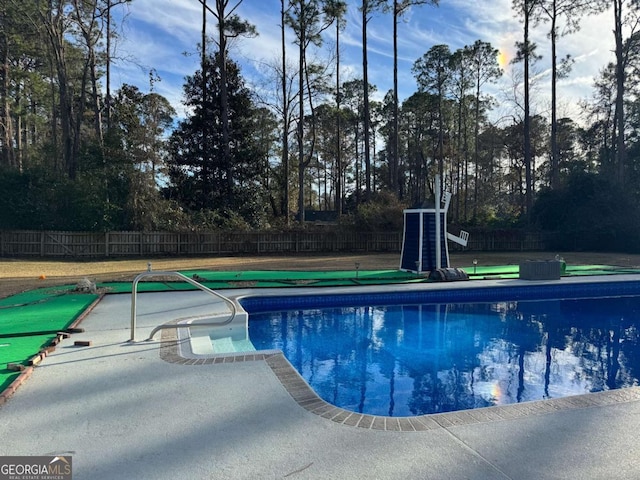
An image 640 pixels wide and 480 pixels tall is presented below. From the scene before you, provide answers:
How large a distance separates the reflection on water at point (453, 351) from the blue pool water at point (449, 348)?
15 mm

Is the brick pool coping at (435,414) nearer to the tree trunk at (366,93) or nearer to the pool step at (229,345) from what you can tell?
the pool step at (229,345)

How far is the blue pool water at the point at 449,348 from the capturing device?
174 inches

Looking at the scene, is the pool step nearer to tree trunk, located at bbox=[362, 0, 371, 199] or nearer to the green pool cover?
the green pool cover

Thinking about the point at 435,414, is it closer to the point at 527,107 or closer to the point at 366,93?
the point at 366,93

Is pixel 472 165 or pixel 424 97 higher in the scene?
pixel 424 97

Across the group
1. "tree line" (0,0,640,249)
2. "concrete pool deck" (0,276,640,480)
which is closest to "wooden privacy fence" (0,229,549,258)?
"tree line" (0,0,640,249)

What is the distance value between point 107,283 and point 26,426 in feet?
25.4

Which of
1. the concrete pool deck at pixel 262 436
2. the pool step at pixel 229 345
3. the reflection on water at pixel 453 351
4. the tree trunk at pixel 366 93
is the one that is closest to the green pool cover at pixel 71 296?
the concrete pool deck at pixel 262 436

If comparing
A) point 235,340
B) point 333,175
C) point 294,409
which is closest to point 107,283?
point 235,340

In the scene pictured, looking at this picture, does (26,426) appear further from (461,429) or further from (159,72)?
(159,72)

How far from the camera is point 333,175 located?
37.6m

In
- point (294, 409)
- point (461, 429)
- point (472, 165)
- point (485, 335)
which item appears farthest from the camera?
point (472, 165)

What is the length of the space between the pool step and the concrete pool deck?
170 centimetres

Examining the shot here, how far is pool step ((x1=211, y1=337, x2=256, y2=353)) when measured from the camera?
5268mm
